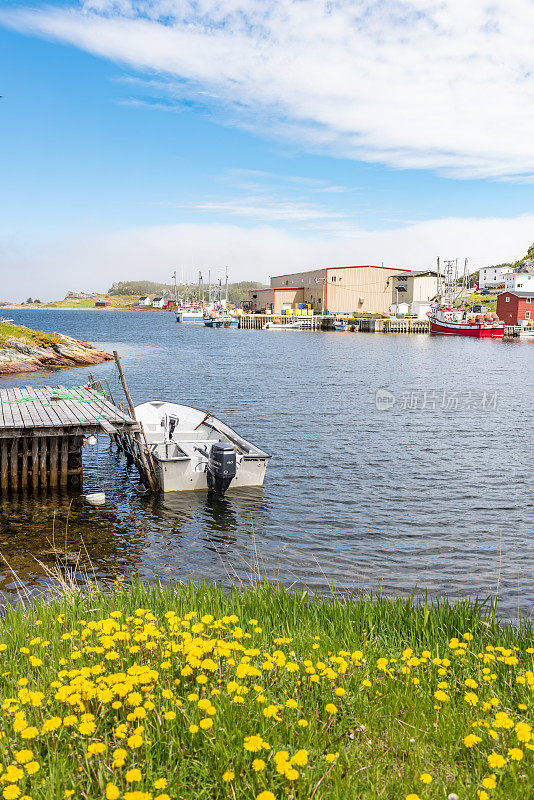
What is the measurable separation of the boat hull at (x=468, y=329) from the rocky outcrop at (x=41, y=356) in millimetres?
73267

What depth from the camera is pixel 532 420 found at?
31.9 meters

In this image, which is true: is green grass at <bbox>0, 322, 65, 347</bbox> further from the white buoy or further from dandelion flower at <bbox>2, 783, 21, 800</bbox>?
dandelion flower at <bbox>2, 783, 21, 800</bbox>

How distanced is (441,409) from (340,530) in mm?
21345

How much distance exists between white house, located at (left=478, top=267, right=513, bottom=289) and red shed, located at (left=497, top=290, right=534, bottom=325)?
67.8 meters

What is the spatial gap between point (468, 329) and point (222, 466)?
105 metres

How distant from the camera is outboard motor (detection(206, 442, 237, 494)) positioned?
17.2 metres

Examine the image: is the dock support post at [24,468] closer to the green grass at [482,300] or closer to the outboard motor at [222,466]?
the outboard motor at [222,466]

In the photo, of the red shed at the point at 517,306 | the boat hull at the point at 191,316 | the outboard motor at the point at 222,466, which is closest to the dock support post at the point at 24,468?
the outboard motor at the point at 222,466

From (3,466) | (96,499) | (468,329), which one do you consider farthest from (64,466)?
(468,329)

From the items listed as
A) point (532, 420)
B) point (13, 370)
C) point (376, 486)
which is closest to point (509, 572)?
point (376, 486)

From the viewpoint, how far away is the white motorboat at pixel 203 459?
1741 centimetres

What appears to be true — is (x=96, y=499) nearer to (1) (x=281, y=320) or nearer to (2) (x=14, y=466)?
(2) (x=14, y=466)

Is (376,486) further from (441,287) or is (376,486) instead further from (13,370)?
(441,287)

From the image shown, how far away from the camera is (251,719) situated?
4465mm
